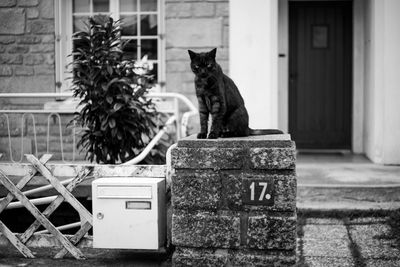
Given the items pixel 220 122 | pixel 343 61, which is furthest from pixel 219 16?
pixel 220 122

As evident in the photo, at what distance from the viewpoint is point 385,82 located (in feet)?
25.9

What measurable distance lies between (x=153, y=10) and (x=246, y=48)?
163cm

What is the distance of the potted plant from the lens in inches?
227

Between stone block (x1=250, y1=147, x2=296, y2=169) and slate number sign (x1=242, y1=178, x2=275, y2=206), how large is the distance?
106mm

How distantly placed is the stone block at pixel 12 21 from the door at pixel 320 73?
4.30 metres

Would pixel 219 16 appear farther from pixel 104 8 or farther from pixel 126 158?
pixel 126 158

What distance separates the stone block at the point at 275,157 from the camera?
3.80 meters

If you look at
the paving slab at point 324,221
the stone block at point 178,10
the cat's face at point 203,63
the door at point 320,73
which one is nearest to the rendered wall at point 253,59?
the stone block at point 178,10

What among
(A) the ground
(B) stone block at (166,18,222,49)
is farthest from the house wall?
(B) stone block at (166,18,222,49)

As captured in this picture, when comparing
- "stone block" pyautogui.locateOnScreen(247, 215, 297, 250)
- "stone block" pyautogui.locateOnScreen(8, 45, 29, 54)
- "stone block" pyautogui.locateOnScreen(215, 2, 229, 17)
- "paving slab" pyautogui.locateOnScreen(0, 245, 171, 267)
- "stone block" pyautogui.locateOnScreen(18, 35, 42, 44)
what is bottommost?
"paving slab" pyautogui.locateOnScreen(0, 245, 171, 267)

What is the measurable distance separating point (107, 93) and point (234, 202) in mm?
2380

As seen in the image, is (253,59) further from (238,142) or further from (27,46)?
(238,142)

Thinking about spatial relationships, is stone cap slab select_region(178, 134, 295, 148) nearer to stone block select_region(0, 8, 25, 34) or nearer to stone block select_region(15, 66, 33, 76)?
stone block select_region(15, 66, 33, 76)

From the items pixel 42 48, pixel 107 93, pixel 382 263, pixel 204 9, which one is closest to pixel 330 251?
pixel 382 263
